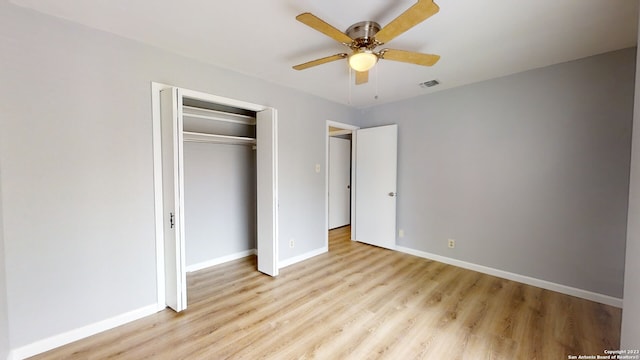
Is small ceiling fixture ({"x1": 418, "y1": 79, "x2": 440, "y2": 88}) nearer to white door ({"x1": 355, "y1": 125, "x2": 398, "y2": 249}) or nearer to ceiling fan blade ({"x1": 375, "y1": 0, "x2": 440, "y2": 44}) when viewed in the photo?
white door ({"x1": 355, "y1": 125, "x2": 398, "y2": 249})

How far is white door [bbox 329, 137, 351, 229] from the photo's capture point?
5.50m

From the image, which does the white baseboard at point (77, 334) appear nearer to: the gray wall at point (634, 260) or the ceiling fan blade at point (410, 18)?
the ceiling fan blade at point (410, 18)

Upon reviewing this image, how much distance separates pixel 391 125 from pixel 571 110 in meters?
2.05

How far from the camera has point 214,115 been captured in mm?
3158

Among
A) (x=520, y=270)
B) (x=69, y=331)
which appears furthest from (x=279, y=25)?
(x=520, y=270)

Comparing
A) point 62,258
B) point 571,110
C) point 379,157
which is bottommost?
point 62,258

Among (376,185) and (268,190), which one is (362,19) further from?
(376,185)

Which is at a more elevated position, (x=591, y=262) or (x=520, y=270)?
(x=591, y=262)

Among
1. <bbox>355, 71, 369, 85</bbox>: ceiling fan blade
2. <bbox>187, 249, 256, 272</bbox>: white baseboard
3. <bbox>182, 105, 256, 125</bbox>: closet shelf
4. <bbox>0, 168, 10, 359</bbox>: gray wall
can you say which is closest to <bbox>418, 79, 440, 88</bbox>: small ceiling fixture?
<bbox>355, 71, 369, 85</bbox>: ceiling fan blade

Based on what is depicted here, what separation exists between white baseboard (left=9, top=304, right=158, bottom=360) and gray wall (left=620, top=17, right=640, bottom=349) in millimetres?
3320

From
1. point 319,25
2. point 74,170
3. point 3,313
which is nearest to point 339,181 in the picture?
point 319,25

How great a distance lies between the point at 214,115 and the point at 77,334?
242 cm

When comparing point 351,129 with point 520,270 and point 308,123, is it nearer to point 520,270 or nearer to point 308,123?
point 308,123

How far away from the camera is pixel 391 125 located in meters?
4.02
